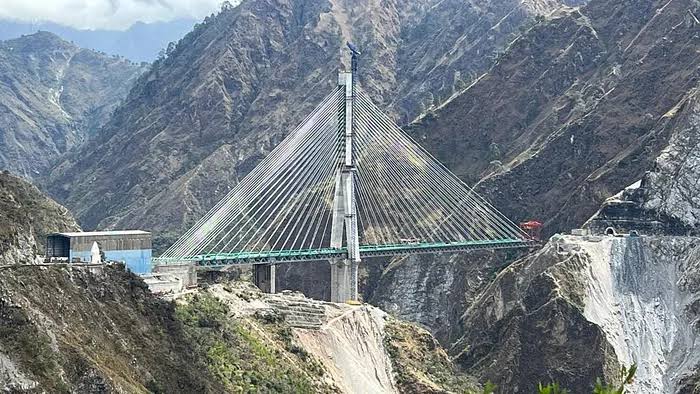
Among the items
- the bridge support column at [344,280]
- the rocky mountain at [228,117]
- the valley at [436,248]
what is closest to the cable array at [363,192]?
the valley at [436,248]

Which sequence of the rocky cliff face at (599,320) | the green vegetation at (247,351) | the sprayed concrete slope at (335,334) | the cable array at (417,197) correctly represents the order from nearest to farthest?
1. the green vegetation at (247,351)
2. the sprayed concrete slope at (335,334)
3. the rocky cliff face at (599,320)
4. the cable array at (417,197)

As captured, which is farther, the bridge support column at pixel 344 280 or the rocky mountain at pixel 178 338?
the bridge support column at pixel 344 280

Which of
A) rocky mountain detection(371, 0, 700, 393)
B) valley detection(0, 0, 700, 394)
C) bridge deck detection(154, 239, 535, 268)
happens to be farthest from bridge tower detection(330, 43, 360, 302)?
rocky mountain detection(371, 0, 700, 393)

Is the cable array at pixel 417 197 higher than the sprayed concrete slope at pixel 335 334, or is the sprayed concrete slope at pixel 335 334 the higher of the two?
the cable array at pixel 417 197

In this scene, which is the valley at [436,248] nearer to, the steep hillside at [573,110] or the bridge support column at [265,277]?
the bridge support column at [265,277]

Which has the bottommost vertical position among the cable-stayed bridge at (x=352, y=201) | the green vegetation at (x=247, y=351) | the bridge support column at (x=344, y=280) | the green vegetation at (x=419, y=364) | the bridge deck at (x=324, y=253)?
the green vegetation at (x=419, y=364)

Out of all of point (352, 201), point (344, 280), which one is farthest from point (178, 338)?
point (352, 201)
